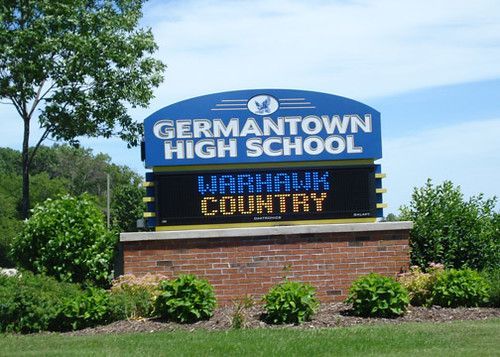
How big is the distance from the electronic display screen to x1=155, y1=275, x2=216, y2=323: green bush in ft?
8.08

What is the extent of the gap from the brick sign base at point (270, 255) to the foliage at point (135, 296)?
0.87 m

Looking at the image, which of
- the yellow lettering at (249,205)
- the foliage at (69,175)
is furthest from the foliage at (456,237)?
the foliage at (69,175)

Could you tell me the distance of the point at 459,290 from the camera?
13516 millimetres

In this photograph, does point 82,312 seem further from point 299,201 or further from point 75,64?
point 75,64

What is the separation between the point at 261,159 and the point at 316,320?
12.7 feet

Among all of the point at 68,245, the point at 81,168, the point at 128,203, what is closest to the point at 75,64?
the point at 68,245

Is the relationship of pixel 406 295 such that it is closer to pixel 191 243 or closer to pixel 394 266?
pixel 394 266

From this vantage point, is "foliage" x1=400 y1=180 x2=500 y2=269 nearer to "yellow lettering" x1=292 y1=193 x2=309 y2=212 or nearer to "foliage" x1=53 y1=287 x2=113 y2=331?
"yellow lettering" x1=292 y1=193 x2=309 y2=212

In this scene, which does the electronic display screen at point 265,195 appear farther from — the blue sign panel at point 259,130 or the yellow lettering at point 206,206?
the blue sign panel at point 259,130

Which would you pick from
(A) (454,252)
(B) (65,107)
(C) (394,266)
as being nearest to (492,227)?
(A) (454,252)

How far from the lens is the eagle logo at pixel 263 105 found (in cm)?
1559

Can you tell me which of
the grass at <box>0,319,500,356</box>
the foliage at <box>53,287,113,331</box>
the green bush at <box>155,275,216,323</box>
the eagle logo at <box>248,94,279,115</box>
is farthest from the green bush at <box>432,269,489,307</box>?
the foliage at <box>53,287,113,331</box>

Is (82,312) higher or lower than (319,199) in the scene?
lower

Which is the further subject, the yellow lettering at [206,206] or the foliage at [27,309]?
the yellow lettering at [206,206]
